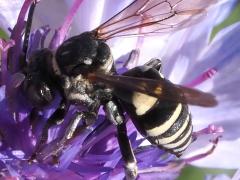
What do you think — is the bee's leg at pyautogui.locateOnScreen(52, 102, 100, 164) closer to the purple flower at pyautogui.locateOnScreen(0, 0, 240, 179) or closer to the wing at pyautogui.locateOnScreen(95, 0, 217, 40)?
the purple flower at pyautogui.locateOnScreen(0, 0, 240, 179)

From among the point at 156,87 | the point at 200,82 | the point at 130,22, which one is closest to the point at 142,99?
the point at 156,87

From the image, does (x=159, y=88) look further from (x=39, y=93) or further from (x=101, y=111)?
(x=101, y=111)

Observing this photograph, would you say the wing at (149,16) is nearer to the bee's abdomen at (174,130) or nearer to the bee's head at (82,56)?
the bee's head at (82,56)

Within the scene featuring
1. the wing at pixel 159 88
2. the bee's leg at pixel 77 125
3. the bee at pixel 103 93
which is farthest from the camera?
the bee's leg at pixel 77 125

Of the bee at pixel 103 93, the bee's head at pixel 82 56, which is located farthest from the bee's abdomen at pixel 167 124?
the bee's head at pixel 82 56

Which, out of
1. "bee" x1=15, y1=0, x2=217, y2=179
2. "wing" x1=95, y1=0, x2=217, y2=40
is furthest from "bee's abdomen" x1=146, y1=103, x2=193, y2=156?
"wing" x1=95, y1=0, x2=217, y2=40
